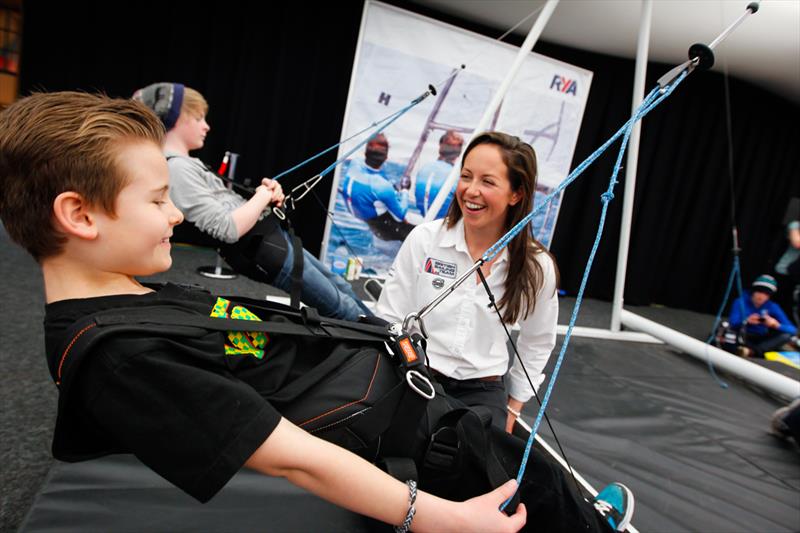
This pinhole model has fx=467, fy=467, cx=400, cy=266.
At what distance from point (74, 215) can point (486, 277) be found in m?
1.17

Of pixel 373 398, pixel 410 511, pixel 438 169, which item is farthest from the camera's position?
pixel 438 169

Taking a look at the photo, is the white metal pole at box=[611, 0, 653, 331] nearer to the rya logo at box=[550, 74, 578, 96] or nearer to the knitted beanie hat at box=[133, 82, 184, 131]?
the rya logo at box=[550, 74, 578, 96]

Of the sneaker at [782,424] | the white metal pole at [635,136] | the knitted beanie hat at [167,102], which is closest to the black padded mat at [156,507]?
the knitted beanie hat at [167,102]

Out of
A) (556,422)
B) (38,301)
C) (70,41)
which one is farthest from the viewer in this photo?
(70,41)

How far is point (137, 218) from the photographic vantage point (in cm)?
73

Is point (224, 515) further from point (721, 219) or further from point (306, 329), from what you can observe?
point (721, 219)

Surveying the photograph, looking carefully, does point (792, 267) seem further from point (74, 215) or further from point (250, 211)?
point (74, 215)

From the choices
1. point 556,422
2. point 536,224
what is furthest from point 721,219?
point 556,422

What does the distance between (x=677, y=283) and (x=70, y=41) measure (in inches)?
285

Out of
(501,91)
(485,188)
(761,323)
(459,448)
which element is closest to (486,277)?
(485,188)

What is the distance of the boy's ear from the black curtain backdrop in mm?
3885

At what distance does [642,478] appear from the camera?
1.91 meters

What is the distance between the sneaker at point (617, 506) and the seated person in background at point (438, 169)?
313 cm

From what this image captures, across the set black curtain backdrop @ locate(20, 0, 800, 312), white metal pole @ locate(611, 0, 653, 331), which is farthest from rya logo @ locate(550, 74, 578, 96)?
white metal pole @ locate(611, 0, 653, 331)
